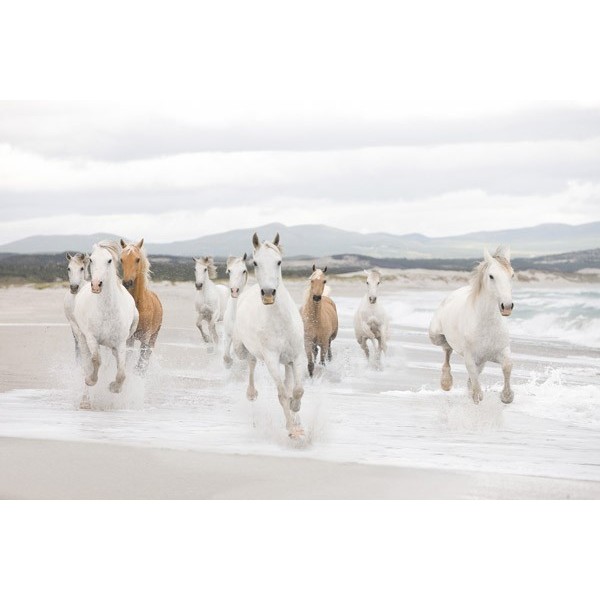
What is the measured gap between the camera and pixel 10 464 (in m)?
4.96

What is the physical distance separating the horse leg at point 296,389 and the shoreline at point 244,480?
1.35 ft

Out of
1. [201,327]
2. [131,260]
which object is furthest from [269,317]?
[201,327]

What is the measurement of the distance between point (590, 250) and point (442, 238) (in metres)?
0.97

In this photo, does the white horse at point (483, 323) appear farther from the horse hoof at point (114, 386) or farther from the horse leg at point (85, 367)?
the horse leg at point (85, 367)

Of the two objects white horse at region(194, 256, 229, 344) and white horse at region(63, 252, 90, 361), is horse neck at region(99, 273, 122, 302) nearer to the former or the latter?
white horse at region(63, 252, 90, 361)

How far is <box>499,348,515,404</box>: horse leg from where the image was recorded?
557cm

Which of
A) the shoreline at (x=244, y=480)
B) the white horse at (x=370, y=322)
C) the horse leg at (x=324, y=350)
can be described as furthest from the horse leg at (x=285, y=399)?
the white horse at (x=370, y=322)

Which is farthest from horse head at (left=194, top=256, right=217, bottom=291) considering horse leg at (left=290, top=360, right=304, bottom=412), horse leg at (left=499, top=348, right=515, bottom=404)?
horse leg at (left=499, top=348, right=515, bottom=404)

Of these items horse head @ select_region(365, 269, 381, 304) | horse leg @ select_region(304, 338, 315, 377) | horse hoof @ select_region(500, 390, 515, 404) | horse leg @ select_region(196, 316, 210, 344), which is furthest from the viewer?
horse leg @ select_region(196, 316, 210, 344)

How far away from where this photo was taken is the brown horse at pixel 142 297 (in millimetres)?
6180

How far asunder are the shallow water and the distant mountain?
45 centimetres

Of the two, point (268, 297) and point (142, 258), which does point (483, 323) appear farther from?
point (142, 258)

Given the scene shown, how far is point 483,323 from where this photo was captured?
5609 mm
